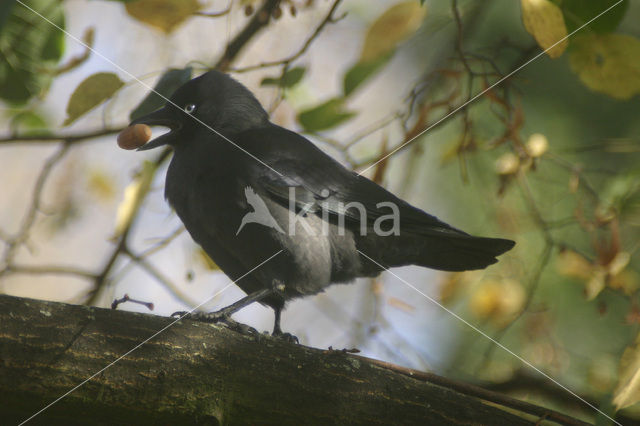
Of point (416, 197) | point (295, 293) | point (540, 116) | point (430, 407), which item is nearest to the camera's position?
point (430, 407)

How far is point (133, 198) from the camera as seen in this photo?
2732 millimetres

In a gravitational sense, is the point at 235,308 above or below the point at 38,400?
above

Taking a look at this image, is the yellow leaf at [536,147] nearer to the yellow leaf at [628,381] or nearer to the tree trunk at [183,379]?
the yellow leaf at [628,381]

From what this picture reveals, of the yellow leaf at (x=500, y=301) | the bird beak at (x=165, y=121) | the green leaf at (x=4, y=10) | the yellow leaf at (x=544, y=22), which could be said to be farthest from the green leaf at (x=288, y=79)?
the yellow leaf at (x=500, y=301)

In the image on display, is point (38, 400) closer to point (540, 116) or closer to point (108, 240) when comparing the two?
point (108, 240)

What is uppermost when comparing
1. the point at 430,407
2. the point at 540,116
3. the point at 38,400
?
the point at 540,116

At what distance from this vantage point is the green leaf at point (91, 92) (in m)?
2.33

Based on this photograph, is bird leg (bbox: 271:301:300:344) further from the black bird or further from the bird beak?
the bird beak

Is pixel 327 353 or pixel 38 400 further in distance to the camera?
pixel 327 353

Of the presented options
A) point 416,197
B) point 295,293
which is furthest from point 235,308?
point 416,197

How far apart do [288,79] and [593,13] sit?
1201 millimetres

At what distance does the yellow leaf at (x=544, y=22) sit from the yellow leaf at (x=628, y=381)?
1.07 m

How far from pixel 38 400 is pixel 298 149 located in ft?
5.65

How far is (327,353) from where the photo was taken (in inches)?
80.3
